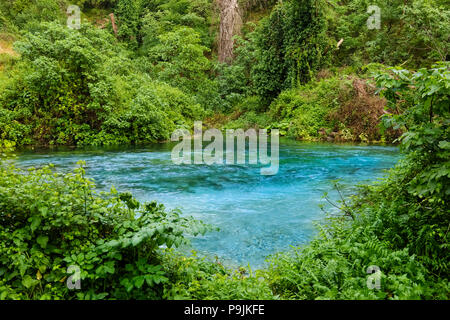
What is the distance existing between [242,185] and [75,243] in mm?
5899

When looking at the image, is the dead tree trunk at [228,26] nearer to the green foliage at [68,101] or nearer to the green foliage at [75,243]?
the green foliage at [68,101]

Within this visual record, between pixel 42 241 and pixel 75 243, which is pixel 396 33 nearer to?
pixel 75 243

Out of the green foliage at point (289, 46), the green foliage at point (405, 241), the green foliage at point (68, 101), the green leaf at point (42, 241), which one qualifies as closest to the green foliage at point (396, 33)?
the green foliage at point (289, 46)

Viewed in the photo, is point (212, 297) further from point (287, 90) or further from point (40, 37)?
point (287, 90)

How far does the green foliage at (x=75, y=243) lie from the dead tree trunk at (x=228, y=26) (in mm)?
26845

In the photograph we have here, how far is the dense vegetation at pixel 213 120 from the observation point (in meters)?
3.07

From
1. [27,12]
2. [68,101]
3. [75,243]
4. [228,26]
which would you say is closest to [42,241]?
[75,243]

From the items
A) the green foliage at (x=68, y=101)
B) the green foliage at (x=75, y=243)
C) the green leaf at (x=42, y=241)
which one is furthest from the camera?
the green foliage at (x=68, y=101)

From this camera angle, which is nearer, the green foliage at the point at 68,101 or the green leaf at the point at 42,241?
the green leaf at the point at 42,241

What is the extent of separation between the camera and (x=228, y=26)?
28.5 meters

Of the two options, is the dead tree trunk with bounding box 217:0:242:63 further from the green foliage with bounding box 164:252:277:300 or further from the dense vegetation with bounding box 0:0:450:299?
the green foliage with bounding box 164:252:277:300

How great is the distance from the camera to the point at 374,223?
3984mm

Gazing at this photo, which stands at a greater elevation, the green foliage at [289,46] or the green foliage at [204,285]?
the green foliage at [289,46]
